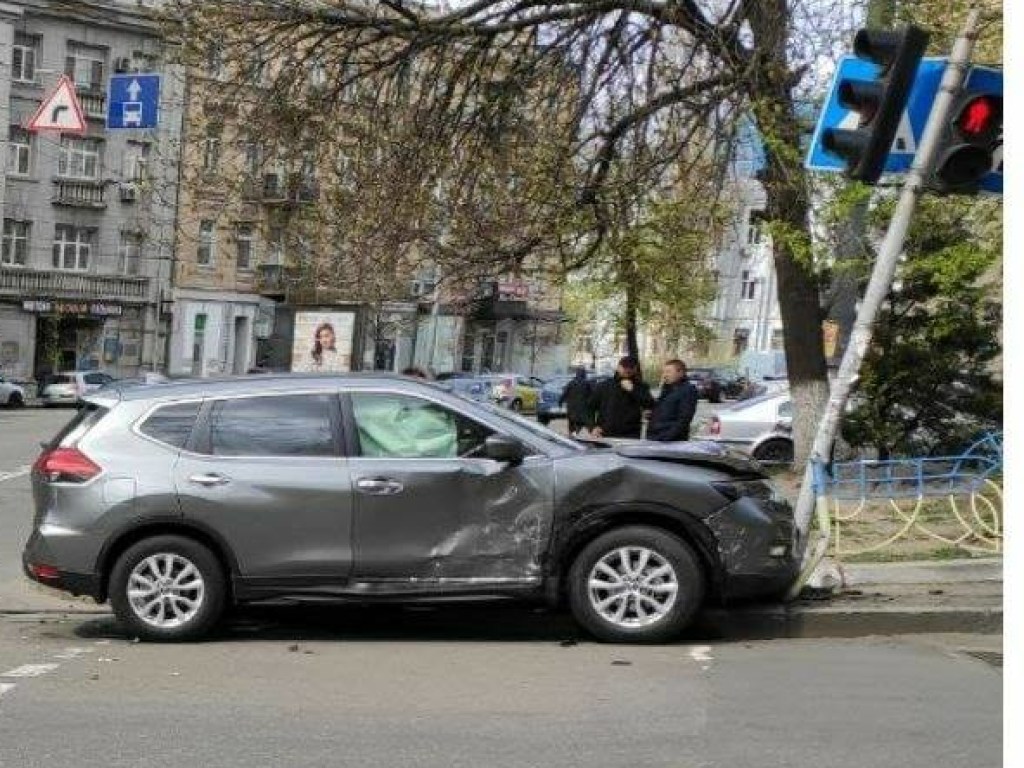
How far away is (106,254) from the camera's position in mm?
51156

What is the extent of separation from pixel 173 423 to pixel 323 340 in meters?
17.1

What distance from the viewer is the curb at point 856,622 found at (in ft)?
27.3

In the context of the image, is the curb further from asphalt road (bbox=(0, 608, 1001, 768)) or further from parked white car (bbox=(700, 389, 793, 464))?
parked white car (bbox=(700, 389, 793, 464))

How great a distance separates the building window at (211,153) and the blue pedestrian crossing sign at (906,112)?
371 inches

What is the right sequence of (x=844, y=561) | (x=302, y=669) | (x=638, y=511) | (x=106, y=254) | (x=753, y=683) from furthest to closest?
(x=106, y=254) < (x=844, y=561) < (x=638, y=511) < (x=302, y=669) < (x=753, y=683)

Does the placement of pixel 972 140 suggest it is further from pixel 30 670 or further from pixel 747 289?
pixel 747 289

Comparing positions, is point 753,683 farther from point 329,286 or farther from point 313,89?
point 329,286

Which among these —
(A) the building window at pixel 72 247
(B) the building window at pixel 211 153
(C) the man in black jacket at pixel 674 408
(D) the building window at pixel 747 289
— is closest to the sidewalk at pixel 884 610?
(C) the man in black jacket at pixel 674 408

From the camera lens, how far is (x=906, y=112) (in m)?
8.56

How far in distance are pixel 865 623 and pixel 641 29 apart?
25.9 feet

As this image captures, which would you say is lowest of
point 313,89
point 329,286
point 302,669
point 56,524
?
point 302,669

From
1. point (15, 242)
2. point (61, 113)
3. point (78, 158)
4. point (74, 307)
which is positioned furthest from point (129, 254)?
point (61, 113)
